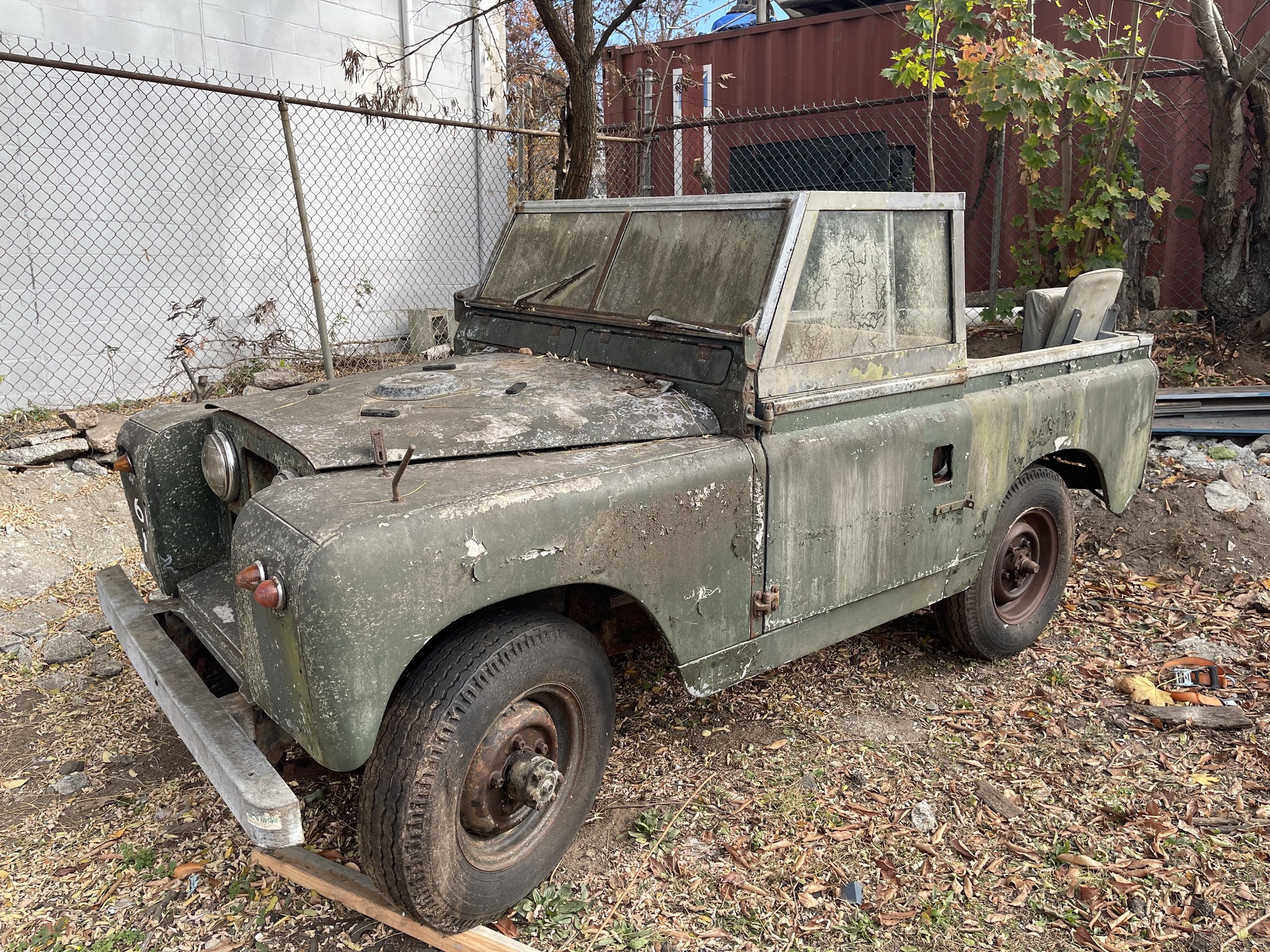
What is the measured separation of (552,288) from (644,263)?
45cm

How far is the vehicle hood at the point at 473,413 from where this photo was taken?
2.75 meters

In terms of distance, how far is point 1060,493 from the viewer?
423 cm

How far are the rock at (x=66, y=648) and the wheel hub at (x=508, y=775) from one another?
254 cm

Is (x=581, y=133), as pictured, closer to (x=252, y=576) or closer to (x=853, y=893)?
(x=252, y=576)

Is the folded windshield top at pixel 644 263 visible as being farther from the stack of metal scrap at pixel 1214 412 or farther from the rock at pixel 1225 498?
the stack of metal scrap at pixel 1214 412

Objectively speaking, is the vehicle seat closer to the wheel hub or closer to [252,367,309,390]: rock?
the wheel hub

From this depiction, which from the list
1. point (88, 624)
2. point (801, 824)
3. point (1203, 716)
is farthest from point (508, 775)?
point (88, 624)

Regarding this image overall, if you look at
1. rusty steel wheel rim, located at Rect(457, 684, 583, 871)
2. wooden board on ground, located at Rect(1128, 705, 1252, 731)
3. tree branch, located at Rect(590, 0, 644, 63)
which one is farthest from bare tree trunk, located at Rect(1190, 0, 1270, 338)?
rusty steel wheel rim, located at Rect(457, 684, 583, 871)

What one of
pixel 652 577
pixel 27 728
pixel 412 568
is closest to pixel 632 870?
pixel 652 577

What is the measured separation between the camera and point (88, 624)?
455cm

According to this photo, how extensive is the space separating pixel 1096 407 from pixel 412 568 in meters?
3.18

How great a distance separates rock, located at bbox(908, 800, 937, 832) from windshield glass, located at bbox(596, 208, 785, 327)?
5.49 ft

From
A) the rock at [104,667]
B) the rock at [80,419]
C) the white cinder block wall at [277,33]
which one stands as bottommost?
the rock at [104,667]

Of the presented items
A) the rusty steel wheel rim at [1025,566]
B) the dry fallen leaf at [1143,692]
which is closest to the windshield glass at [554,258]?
the rusty steel wheel rim at [1025,566]
